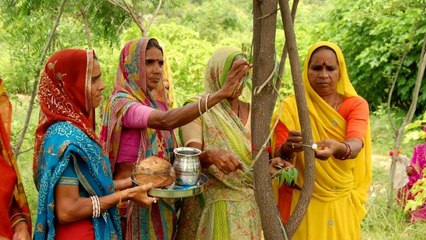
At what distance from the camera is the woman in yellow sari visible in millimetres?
2557

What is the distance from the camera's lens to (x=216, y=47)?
352 inches

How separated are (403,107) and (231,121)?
22.9 ft

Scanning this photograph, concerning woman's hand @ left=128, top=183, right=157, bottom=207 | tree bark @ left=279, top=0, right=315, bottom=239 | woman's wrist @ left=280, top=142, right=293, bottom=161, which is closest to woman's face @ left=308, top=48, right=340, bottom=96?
woman's wrist @ left=280, top=142, right=293, bottom=161

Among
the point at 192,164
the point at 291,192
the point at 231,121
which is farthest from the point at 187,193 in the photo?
the point at 291,192

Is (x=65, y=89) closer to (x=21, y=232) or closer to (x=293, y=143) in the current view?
(x=21, y=232)

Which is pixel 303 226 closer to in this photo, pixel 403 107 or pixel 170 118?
pixel 170 118

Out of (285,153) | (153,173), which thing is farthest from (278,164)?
(153,173)

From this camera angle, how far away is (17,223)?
2.16 m

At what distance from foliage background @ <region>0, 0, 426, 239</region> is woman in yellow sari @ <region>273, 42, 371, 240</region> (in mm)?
662

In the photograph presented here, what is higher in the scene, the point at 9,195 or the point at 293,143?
the point at 293,143

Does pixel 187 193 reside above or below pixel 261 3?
below

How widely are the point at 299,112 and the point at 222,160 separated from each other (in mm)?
556

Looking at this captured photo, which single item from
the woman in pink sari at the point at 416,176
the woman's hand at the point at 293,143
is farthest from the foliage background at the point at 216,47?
the woman's hand at the point at 293,143

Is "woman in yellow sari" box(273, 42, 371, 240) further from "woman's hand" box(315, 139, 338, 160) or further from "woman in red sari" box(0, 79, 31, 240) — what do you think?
"woman in red sari" box(0, 79, 31, 240)
